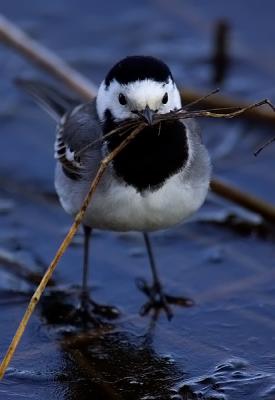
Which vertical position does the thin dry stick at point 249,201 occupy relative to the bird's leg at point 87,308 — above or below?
above

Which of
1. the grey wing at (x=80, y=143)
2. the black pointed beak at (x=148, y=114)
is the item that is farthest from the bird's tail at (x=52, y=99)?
the black pointed beak at (x=148, y=114)

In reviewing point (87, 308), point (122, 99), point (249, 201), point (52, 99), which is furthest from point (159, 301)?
point (52, 99)

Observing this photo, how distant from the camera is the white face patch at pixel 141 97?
5.34m

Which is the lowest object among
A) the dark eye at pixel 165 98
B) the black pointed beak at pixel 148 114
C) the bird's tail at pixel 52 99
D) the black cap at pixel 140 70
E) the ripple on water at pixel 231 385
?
the ripple on water at pixel 231 385

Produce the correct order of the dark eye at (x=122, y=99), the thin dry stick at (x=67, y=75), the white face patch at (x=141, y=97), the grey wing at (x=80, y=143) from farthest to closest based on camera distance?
the thin dry stick at (x=67, y=75), the grey wing at (x=80, y=143), the dark eye at (x=122, y=99), the white face patch at (x=141, y=97)

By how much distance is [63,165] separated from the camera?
6.30 metres

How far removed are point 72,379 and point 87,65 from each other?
15.2 feet

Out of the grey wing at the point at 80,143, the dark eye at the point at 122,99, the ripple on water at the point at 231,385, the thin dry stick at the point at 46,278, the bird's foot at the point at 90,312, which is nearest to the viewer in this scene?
the thin dry stick at the point at 46,278

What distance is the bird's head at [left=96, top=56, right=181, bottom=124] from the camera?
5.34 metres

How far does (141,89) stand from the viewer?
5.35 m

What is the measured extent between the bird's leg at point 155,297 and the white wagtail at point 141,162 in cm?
1

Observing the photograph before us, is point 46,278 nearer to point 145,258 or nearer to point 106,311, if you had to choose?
point 106,311

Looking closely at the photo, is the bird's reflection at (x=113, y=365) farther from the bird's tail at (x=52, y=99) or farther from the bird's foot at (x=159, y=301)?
the bird's tail at (x=52, y=99)

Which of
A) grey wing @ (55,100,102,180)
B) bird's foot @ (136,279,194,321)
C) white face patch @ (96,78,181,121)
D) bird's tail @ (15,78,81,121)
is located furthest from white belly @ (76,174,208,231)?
bird's tail @ (15,78,81,121)
